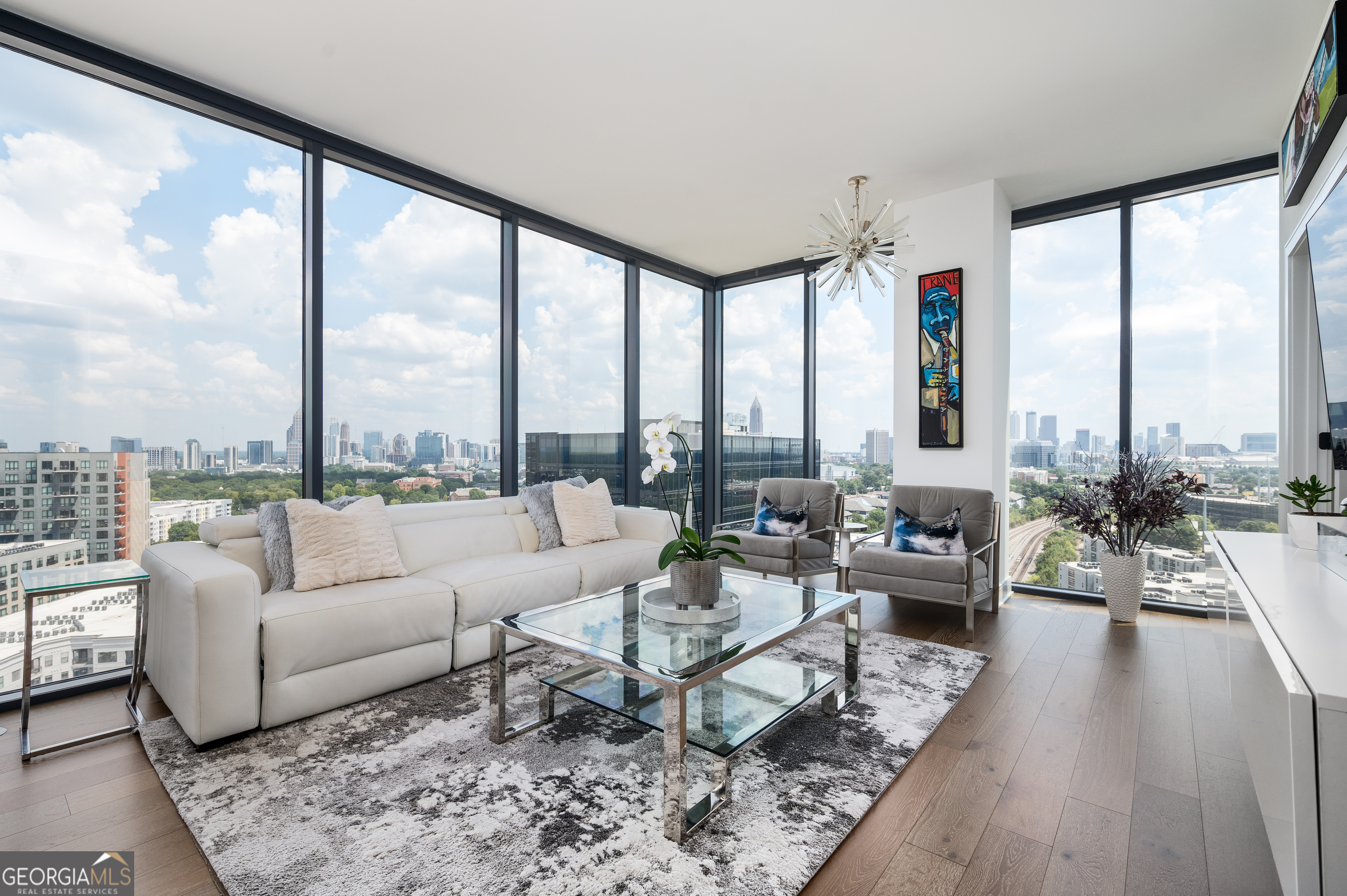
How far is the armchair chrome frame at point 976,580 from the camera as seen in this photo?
342 cm

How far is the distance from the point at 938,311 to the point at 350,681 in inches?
162

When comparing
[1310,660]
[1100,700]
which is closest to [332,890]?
[1310,660]

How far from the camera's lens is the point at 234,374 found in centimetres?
316

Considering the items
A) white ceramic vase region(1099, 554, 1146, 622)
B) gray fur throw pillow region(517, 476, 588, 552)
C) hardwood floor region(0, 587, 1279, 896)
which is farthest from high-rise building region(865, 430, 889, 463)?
gray fur throw pillow region(517, 476, 588, 552)

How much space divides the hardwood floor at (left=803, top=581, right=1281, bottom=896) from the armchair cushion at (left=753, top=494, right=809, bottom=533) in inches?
63.1

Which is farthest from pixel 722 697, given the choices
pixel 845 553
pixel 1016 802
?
pixel 845 553

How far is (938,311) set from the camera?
4281 millimetres

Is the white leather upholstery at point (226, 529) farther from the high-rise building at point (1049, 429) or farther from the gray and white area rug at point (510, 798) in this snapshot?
the high-rise building at point (1049, 429)

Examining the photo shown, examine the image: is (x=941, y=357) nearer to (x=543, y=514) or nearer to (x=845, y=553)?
(x=845, y=553)

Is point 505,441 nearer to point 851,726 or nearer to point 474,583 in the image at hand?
point 474,583

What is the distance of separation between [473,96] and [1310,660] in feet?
12.0

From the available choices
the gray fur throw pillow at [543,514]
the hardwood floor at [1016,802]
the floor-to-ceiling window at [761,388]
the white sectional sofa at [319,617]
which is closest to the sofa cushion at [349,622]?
the white sectional sofa at [319,617]

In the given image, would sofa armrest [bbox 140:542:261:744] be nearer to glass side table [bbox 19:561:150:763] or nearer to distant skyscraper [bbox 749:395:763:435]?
glass side table [bbox 19:561:150:763]

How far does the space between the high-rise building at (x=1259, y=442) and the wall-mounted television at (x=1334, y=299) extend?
4.88ft
